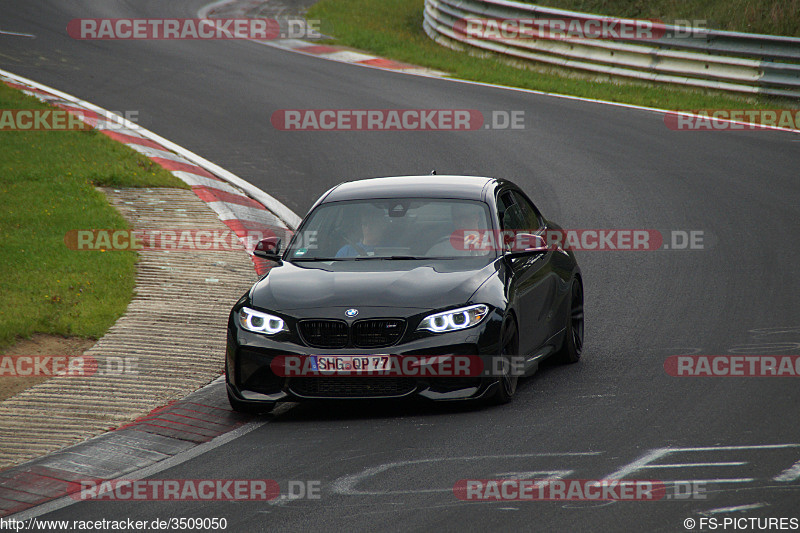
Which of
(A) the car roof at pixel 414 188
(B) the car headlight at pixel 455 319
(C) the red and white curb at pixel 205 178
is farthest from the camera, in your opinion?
(C) the red and white curb at pixel 205 178

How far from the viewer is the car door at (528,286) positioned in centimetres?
848

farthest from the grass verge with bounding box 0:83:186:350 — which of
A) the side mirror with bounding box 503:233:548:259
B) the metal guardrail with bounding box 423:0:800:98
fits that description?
the metal guardrail with bounding box 423:0:800:98

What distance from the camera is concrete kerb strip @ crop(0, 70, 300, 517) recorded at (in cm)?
721

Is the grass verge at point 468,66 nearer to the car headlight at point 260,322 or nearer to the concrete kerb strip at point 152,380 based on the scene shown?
the concrete kerb strip at point 152,380

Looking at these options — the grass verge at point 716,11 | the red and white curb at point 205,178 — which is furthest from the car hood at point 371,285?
the grass verge at point 716,11

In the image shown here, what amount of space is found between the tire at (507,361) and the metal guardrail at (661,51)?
13.9m

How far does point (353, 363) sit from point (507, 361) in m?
1.14

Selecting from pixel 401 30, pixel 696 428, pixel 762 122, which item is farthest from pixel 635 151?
pixel 401 30

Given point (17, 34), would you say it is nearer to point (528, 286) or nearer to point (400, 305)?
point (528, 286)

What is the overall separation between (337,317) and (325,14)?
2729 centimetres

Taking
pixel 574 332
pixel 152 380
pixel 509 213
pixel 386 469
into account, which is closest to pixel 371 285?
pixel 386 469

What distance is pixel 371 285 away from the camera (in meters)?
8.02

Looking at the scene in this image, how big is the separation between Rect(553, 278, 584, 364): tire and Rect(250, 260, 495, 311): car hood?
1.32m

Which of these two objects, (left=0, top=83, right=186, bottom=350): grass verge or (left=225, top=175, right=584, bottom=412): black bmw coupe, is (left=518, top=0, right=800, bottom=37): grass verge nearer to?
(left=0, top=83, right=186, bottom=350): grass verge
